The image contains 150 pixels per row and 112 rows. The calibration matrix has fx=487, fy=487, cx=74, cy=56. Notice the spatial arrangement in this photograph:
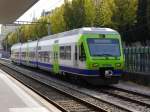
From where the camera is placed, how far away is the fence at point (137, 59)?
88.0 ft

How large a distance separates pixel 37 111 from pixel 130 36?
159ft

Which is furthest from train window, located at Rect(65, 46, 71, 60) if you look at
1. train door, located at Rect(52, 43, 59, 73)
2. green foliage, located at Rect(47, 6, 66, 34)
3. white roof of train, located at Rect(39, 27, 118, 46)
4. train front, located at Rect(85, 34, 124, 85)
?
green foliage, located at Rect(47, 6, 66, 34)

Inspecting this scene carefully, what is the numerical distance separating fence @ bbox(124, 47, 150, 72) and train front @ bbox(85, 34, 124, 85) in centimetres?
282

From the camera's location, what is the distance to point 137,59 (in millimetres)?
28188

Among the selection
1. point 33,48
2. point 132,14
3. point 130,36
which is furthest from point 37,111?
point 130,36

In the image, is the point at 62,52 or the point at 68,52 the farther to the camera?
the point at 62,52

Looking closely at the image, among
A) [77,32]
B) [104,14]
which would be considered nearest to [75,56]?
[77,32]

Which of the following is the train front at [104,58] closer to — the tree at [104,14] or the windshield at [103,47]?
the windshield at [103,47]

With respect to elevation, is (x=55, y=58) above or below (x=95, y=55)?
below

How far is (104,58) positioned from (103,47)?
0.64 m

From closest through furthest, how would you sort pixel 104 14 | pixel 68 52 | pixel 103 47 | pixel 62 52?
pixel 103 47, pixel 68 52, pixel 62 52, pixel 104 14

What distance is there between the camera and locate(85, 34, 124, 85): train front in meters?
23.6

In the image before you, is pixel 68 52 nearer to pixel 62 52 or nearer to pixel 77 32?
pixel 77 32

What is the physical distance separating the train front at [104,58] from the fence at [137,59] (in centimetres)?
282
